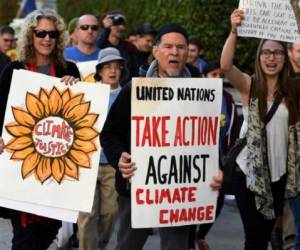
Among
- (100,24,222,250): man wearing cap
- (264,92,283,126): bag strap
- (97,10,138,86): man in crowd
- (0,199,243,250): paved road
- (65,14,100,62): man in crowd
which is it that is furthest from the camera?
(97,10,138,86): man in crowd

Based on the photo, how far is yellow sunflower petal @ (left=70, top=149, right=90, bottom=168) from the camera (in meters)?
5.79

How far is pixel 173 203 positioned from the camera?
18.0 feet

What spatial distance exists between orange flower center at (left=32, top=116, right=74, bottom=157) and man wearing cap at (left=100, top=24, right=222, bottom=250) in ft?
0.96

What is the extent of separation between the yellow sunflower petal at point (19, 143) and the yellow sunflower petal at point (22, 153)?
→ 0.02 meters

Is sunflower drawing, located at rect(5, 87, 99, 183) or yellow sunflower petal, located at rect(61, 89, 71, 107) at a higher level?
yellow sunflower petal, located at rect(61, 89, 71, 107)

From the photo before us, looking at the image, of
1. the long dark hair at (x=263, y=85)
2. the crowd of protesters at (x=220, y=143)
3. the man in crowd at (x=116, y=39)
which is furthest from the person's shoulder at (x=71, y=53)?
the long dark hair at (x=263, y=85)

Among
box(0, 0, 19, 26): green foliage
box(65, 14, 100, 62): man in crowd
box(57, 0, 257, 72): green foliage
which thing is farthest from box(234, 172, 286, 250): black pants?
box(0, 0, 19, 26): green foliage

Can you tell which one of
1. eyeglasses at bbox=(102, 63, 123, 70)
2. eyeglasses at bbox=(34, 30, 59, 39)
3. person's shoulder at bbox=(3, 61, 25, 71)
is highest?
eyeglasses at bbox=(34, 30, 59, 39)

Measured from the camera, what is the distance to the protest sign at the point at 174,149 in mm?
5375

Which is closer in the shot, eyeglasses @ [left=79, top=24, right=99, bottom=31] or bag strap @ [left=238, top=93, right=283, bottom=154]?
bag strap @ [left=238, top=93, right=283, bottom=154]

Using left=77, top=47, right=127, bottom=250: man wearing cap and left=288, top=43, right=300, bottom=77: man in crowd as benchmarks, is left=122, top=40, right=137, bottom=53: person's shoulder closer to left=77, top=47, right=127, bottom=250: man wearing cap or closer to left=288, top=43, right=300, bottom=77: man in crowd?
left=77, top=47, right=127, bottom=250: man wearing cap

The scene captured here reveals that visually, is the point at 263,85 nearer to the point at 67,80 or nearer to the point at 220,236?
the point at 67,80

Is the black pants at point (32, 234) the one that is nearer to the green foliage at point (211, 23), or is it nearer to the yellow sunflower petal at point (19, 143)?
the yellow sunflower petal at point (19, 143)

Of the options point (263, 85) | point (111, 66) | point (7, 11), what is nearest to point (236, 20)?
point (263, 85)
